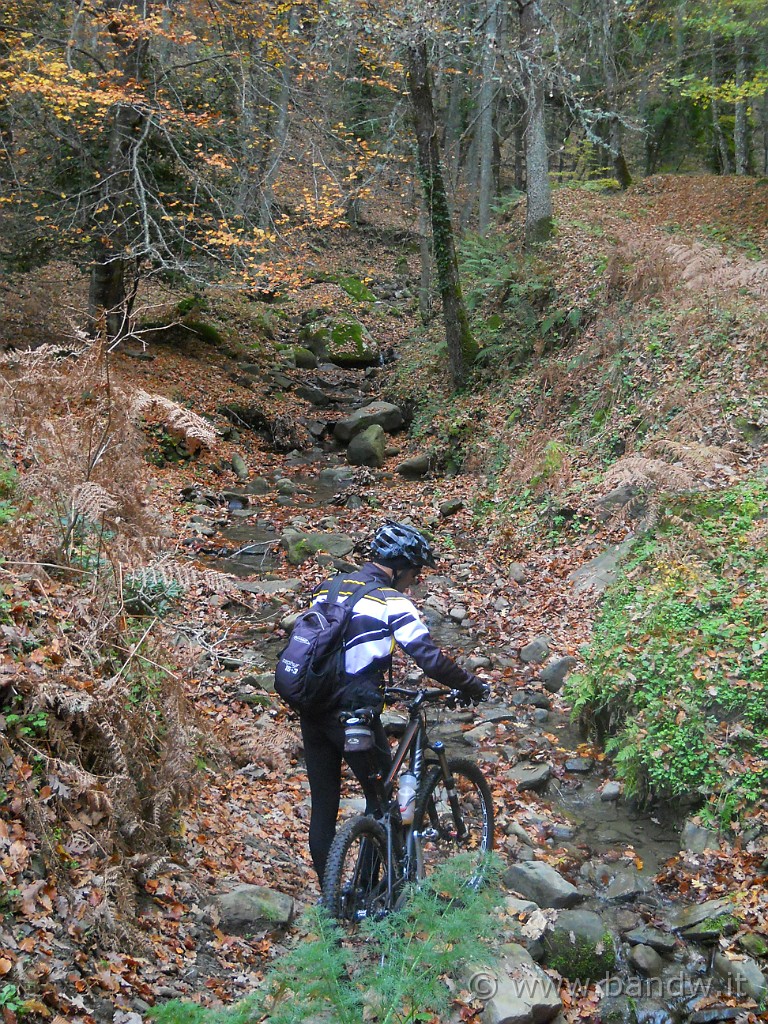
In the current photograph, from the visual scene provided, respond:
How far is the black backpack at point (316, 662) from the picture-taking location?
4.11m

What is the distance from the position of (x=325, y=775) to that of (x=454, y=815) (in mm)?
1027

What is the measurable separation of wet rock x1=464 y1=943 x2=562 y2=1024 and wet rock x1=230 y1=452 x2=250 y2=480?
11713mm

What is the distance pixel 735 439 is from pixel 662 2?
62.5ft

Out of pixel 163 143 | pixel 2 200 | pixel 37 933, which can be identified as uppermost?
pixel 163 143

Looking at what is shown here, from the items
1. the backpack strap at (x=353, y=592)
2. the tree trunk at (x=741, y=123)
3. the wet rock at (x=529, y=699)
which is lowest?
the wet rock at (x=529, y=699)

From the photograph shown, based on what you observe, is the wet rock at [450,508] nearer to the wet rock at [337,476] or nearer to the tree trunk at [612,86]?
the wet rock at [337,476]

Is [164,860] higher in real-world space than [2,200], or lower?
lower

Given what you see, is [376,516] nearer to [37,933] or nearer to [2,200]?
[2,200]

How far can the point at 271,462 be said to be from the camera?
16422 millimetres

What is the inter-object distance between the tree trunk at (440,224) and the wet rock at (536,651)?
8.59m

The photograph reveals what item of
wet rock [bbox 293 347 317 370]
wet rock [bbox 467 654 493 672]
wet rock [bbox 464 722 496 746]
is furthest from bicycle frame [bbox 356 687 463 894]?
wet rock [bbox 293 347 317 370]

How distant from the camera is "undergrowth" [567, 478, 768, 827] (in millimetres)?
5852

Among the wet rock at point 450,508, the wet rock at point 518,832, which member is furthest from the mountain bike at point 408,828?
the wet rock at point 450,508

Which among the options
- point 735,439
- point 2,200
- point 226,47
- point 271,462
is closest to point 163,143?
point 226,47
